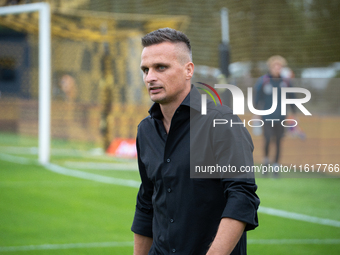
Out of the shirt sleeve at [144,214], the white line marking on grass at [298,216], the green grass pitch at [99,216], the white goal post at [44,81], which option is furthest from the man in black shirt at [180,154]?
the white goal post at [44,81]

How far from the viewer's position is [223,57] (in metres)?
13.1

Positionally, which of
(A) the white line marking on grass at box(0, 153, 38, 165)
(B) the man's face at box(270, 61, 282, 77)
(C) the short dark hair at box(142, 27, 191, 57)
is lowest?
(A) the white line marking on grass at box(0, 153, 38, 165)

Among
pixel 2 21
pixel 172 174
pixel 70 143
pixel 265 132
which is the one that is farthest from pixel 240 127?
pixel 70 143

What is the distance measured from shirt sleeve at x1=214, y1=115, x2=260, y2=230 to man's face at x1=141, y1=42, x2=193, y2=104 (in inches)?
13.1

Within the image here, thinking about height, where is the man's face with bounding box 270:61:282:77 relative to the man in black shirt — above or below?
above

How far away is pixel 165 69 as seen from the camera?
2359 millimetres

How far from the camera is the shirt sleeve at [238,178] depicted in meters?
2.10

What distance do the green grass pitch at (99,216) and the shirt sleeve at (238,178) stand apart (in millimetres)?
3446

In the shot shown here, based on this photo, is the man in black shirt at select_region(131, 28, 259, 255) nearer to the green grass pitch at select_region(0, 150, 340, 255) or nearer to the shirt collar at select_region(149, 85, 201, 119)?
the shirt collar at select_region(149, 85, 201, 119)

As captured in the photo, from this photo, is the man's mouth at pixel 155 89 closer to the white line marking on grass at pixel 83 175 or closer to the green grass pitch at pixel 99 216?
the green grass pitch at pixel 99 216

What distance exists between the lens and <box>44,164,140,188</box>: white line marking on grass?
33.3 ft

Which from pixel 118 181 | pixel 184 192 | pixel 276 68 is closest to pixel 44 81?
pixel 118 181

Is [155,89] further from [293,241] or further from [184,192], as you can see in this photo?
[293,241]

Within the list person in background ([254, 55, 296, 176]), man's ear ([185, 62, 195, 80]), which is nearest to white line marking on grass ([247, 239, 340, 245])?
man's ear ([185, 62, 195, 80])
